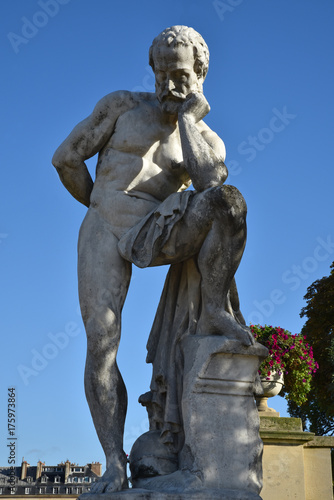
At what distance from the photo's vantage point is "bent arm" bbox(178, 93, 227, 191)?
4816 mm

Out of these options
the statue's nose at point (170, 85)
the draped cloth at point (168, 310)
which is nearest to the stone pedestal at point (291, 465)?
the draped cloth at point (168, 310)

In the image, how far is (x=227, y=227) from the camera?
4.64 m

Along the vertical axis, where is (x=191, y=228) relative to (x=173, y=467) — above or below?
above

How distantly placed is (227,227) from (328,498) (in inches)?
170

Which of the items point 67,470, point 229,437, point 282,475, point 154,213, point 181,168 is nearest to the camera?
point 229,437

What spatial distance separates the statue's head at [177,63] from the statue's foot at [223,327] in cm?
147

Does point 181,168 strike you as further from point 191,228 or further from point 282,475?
point 282,475

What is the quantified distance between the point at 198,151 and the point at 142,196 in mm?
530

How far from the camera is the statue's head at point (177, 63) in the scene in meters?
5.09

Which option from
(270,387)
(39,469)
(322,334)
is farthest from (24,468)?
(270,387)

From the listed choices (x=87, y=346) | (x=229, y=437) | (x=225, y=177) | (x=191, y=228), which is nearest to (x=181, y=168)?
(x=225, y=177)

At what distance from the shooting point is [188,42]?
510 cm

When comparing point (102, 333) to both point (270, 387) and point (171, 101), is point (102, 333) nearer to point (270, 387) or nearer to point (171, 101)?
point (171, 101)

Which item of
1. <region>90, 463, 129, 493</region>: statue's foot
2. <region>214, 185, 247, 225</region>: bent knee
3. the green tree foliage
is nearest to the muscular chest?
<region>214, 185, 247, 225</region>: bent knee
